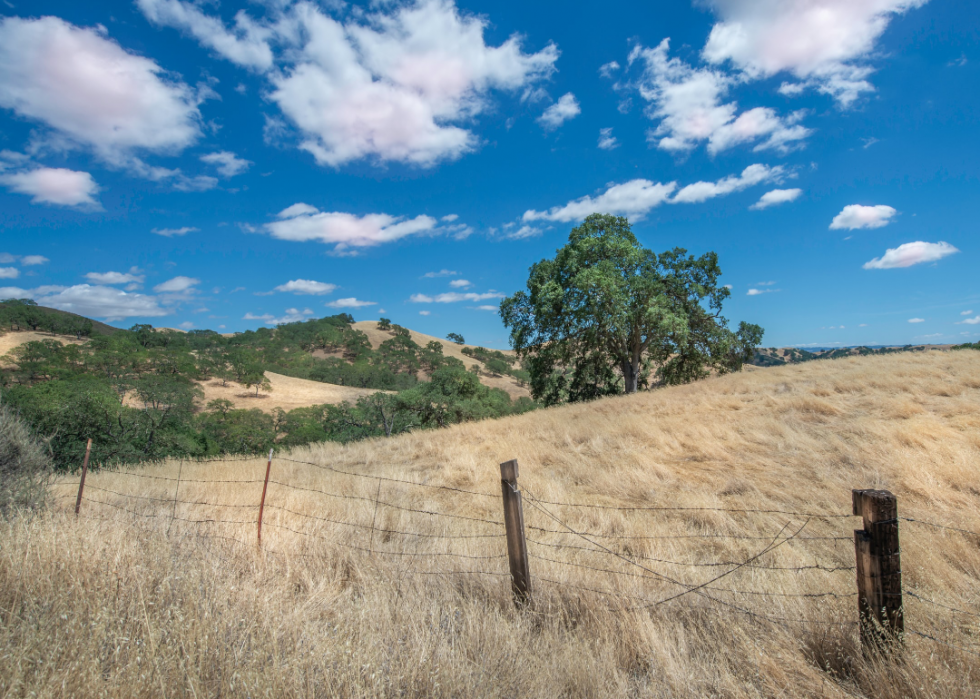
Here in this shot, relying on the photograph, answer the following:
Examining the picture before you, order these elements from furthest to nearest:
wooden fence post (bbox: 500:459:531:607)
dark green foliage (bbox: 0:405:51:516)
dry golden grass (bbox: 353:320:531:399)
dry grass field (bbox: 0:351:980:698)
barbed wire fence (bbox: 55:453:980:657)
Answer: dry golden grass (bbox: 353:320:531:399)
dark green foliage (bbox: 0:405:51:516)
wooden fence post (bbox: 500:459:531:607)
barbed wire fence (bbox: 55:453:980:657)
dry grass field (bbox: 0:351:980:698)

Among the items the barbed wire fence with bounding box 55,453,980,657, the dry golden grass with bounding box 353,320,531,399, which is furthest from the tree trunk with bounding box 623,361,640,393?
Result: the dry golden grass with bounding box 353,320,531,399

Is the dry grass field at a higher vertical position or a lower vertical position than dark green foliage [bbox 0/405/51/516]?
lower

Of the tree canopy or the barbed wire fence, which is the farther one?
the tree canopy

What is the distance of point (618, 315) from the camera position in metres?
20.2

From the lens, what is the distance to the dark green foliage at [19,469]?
20.5ft

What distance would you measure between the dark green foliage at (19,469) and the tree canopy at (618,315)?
1720 cm

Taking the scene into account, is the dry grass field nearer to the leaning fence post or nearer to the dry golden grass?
the leaning fence post

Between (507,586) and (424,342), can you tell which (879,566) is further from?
(424,342)

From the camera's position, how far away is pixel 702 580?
442 centimetres

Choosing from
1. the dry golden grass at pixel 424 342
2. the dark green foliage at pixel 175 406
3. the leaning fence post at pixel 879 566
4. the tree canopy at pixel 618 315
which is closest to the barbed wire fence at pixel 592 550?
the leaning fence post at pixel 879 566

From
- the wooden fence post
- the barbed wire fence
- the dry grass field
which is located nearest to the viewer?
the dry grass field

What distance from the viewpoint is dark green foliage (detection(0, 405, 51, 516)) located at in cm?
625

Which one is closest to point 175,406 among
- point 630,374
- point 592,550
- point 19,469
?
point 19,469

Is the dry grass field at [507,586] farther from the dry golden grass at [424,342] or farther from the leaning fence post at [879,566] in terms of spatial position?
the dry golden grass at [424,342]
